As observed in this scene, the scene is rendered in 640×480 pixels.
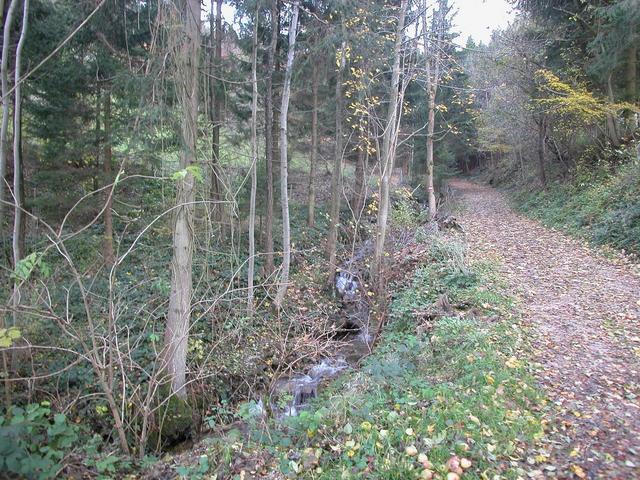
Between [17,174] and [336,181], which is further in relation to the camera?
[336,181]

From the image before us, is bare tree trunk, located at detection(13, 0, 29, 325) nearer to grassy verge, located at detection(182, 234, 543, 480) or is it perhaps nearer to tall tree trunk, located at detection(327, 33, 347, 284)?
grassy verge, located at detection(182, 234, 543, 480)

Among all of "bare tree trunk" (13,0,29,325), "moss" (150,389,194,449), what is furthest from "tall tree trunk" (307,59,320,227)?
"moss" (150,389,194,449)

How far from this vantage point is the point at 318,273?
1323 centimetres

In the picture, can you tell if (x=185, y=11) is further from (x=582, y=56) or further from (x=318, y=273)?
(x=582, y=56)

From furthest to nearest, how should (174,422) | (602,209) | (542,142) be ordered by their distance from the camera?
(542,142) → (602,209) → (174,422)

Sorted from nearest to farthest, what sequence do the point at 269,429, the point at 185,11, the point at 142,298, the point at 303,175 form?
the point at 269,429 < the point at 185,11 < the point at 142,298 < the point at 303,175

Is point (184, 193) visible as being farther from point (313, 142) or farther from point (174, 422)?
point (313, 142)

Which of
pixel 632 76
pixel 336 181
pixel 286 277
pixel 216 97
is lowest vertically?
pixel 286 277

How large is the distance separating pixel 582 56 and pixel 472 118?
41.5ft

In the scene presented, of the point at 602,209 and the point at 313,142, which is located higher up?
the point at 313,142

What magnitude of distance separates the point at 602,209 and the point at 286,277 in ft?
32.0

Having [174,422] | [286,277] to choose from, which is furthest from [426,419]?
[286,277]

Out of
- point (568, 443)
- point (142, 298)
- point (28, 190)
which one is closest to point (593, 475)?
point (568, 443)

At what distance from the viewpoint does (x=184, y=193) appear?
626 centimetres
